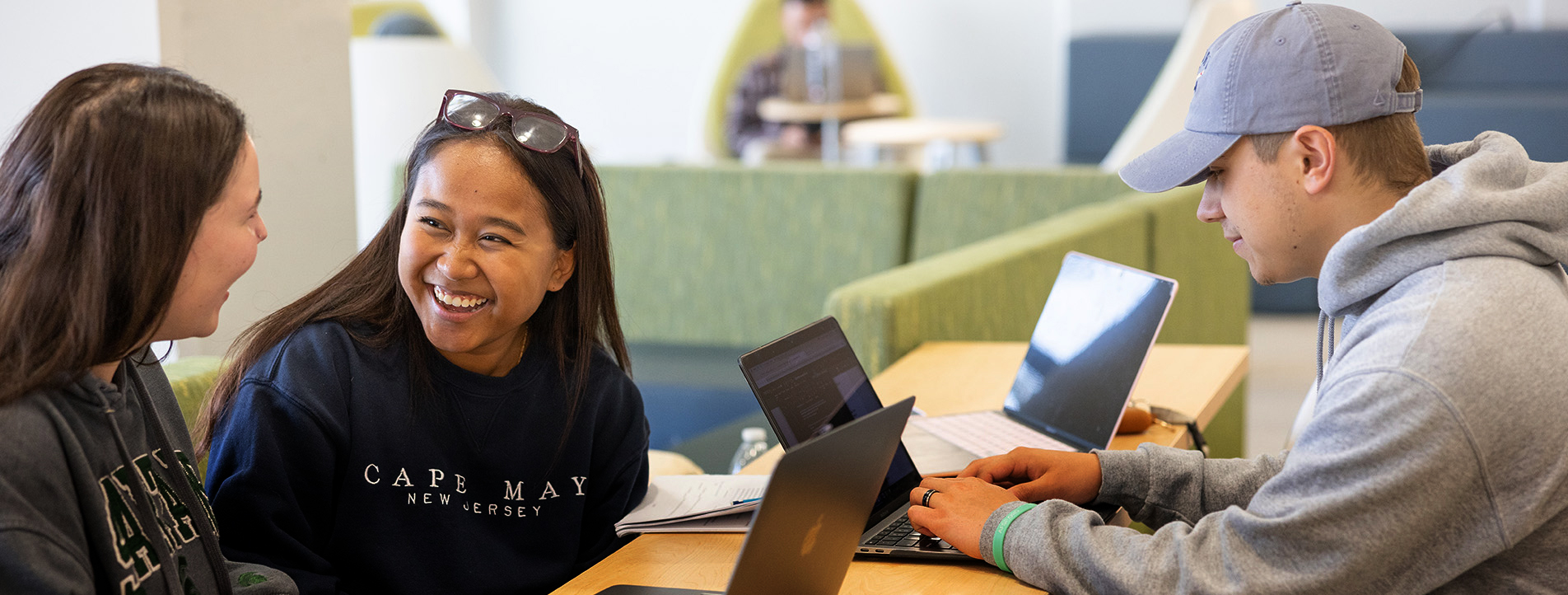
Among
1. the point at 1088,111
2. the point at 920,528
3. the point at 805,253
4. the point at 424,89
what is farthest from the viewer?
the point at 1088,111

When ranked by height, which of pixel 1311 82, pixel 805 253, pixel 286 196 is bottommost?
pixel 805 253

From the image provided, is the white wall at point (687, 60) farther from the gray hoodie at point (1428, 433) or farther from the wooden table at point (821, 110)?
the gray hoodie at point (1428, 433)

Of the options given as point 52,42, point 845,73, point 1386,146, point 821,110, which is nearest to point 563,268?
point 1386,146

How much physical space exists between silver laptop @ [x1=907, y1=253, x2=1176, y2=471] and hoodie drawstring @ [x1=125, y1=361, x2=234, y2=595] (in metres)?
0.78

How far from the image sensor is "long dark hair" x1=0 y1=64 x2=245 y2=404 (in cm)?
89

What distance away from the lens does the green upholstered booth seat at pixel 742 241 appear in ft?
11.5

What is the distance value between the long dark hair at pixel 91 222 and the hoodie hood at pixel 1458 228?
874 millimetres

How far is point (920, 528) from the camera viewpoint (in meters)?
1.23

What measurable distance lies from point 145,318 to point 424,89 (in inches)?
81.7

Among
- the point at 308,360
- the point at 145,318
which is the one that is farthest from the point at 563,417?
the point at 145,318

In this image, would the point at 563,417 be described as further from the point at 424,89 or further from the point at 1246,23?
the point at 424,89

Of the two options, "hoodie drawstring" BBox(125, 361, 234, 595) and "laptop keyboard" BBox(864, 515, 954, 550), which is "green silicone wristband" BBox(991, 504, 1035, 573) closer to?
"laptop keyboard" BBox(864, 515, 954, 550)

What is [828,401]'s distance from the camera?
1.31 meters

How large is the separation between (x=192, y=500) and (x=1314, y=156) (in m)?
0.95
